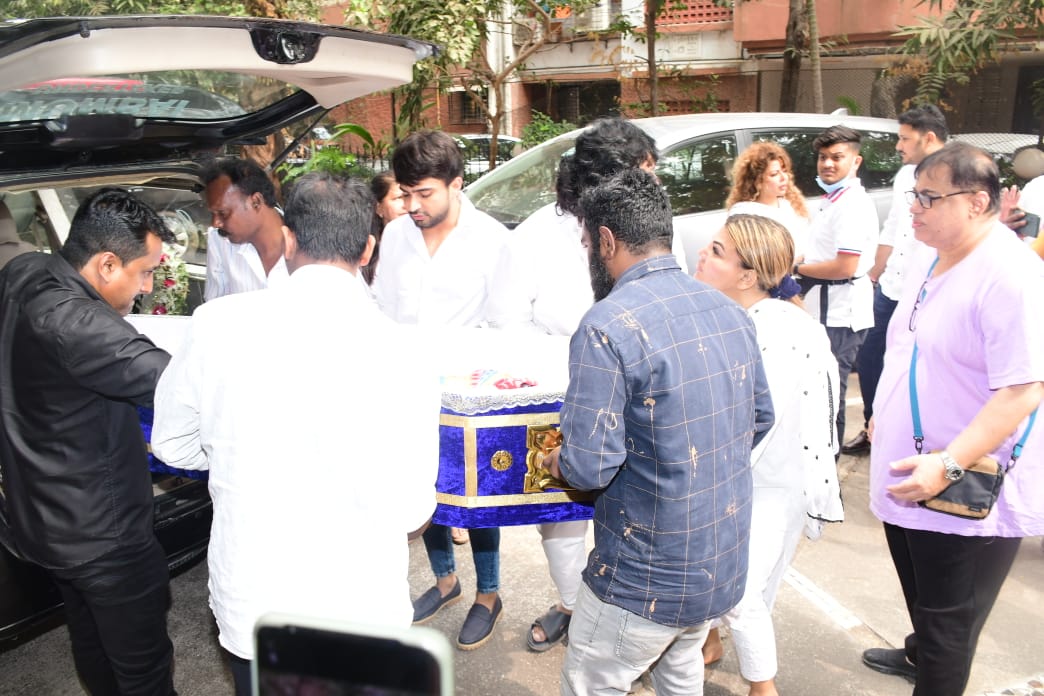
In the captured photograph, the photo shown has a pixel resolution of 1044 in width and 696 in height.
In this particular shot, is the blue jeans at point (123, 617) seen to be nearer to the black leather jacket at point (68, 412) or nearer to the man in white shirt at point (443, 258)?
the black leather jacket at point (68, 412)

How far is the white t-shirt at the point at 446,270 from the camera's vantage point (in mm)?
3188

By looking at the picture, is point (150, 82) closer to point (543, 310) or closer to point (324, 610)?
point (543, 310)

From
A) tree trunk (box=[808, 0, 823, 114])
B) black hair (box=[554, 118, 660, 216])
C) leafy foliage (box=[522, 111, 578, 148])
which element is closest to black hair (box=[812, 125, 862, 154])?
black hair (box=[554, 118, 660, 216])

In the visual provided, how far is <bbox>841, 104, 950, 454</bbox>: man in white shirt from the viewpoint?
4602 millimetres

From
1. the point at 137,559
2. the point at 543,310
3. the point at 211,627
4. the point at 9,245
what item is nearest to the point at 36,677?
the point at 211,627

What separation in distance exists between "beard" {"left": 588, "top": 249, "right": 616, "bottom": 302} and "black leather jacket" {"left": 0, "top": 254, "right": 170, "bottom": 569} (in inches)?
41.7

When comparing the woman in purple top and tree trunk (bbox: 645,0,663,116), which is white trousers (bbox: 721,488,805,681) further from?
tree trunk (bbox: 645,0,663,116)

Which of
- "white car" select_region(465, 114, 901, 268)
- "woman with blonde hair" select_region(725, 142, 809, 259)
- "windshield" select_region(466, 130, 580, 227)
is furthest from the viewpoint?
"windshield" select_region(466, 130, 580, 227)

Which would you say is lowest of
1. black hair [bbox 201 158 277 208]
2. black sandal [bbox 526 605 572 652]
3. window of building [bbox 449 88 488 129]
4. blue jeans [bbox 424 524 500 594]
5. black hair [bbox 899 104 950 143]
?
black sandal [bbox 526 605 572 652]

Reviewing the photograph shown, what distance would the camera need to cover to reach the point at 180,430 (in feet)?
6.06

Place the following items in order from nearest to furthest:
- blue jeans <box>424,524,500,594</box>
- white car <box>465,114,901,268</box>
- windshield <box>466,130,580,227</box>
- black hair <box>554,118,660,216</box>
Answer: black hair <box>554,118,660,216</box> < blue jeans <box>424,524,500,594</box> < white car <box>465,114,901,268</box> < windshield <box>466,130,580,227</box>

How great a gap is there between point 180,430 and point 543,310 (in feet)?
5.11

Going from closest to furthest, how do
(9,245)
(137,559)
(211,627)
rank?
1. (137,559)
2. (211,627)
3. (9,245)

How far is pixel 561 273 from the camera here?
10.1ft
